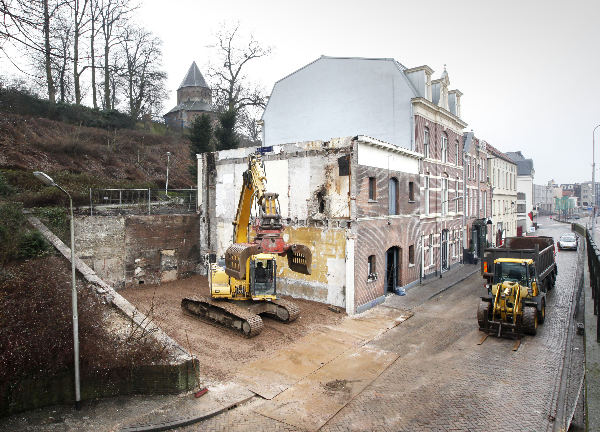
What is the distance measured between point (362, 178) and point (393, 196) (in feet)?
12.8

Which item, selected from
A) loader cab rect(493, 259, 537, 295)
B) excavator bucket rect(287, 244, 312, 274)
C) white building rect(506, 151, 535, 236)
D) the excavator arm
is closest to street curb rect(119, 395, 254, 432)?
the excavator arm

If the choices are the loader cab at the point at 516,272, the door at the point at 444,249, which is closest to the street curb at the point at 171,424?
the loader cab at the point at 516,272

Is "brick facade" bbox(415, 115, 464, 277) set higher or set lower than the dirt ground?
higher

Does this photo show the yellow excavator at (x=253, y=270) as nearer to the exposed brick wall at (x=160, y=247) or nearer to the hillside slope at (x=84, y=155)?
the exposed brick wall at (x=160, y=247)

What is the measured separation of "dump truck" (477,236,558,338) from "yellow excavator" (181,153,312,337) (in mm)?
7424

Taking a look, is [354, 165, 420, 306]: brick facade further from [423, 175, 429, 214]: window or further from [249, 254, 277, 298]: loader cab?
[249, 254, 277, 298]: loader cab

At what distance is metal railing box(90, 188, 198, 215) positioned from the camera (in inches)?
920

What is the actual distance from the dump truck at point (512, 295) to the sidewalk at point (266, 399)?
425cm

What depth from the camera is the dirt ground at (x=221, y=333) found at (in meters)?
12.6

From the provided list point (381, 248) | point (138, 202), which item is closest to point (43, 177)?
point (381, 248)

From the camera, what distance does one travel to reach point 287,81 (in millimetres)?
26859

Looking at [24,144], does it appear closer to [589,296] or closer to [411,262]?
[411,262]

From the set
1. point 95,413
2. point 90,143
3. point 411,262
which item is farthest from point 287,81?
point 95,413

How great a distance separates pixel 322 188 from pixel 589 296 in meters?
12.1
